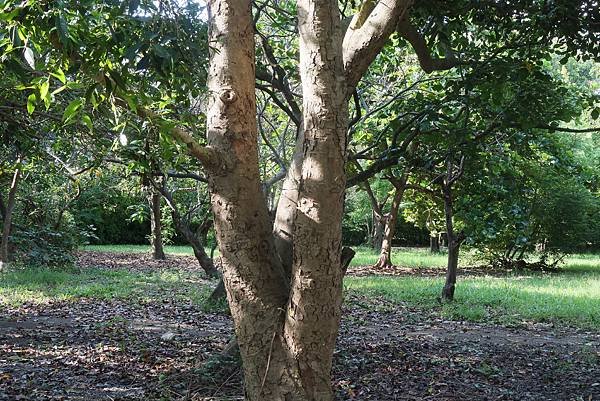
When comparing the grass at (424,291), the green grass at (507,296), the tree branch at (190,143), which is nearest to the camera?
the tree branch at (190,143)

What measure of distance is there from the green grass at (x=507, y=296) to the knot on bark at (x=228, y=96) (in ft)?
23.0

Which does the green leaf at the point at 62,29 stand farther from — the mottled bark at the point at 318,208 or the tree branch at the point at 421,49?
the tree branch at the point at 421,49

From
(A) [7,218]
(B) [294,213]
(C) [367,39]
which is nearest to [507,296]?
(C) [367,39]

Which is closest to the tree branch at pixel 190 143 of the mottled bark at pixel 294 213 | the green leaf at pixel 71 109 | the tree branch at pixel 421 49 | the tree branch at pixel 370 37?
the mottled bark at pixel 294 213

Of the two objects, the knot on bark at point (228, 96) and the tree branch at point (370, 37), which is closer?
the knot on bark at point (228, 96)

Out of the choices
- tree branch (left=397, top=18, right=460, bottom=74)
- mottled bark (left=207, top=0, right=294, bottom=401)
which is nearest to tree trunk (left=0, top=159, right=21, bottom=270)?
tree branch (left=397, top=18, right=460, bottom=74)

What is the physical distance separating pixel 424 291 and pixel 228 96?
9719mm

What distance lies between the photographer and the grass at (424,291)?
9.35 meters

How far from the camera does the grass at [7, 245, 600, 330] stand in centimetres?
935

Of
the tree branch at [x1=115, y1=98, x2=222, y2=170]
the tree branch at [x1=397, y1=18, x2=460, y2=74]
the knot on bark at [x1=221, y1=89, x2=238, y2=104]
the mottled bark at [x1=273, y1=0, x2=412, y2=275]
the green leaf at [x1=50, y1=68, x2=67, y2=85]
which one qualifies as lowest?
the tree branch at [x1=115, y1=98, x2=222, y2=170]

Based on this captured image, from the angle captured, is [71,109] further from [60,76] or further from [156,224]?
[156,224]

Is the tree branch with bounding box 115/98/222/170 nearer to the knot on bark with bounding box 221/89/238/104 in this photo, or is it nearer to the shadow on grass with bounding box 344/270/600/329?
the knot on bark with bounding box 221/89/238/104

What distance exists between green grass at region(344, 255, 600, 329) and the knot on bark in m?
7.01

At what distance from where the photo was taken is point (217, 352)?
6000 mm
